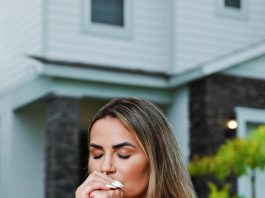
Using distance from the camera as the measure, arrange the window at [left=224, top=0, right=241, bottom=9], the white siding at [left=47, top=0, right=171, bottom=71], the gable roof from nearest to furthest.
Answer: the gable roof → the white siding at [left=47, top=0, right=171, bottom=71] → the window at [left=224, top=0, right=241, bottom=9]

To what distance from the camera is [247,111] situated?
11344 mm

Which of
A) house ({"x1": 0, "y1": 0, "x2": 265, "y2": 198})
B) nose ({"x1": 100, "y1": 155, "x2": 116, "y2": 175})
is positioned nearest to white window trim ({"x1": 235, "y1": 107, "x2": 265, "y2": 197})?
house ({"x1": 0, "y1": 0, "x2": 265, "y2": 198})

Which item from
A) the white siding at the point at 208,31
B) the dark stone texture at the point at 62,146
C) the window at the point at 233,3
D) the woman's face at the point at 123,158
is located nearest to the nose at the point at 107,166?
the woman's face at the point at 123,158

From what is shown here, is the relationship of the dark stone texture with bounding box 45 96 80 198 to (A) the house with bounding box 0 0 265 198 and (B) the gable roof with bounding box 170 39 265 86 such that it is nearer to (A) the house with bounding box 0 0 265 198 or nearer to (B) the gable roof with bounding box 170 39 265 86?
(A) the house with bounding box 0 0 265 198

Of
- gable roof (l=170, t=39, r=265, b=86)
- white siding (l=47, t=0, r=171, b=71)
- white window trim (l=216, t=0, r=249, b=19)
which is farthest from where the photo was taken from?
white window trim (l=216, t=0, r=249, b=19)

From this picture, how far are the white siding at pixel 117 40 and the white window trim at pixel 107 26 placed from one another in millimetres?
53

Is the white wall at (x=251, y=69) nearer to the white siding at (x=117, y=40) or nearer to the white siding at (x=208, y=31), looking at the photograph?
the white siding at (x=208, y=31)

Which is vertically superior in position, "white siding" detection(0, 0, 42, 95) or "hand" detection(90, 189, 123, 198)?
"white siding" detection(0, 0, 42, 95)

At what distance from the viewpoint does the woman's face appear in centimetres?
225

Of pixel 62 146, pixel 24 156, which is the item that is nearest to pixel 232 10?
pixel 62 146

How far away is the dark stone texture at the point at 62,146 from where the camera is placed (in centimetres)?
1067

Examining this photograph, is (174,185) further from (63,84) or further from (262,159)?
(63,84)

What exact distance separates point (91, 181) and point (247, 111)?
9.26 m

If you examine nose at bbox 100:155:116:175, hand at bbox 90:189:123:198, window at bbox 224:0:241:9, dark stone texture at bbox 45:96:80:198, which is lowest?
hand at bbox 90:189:123:198
